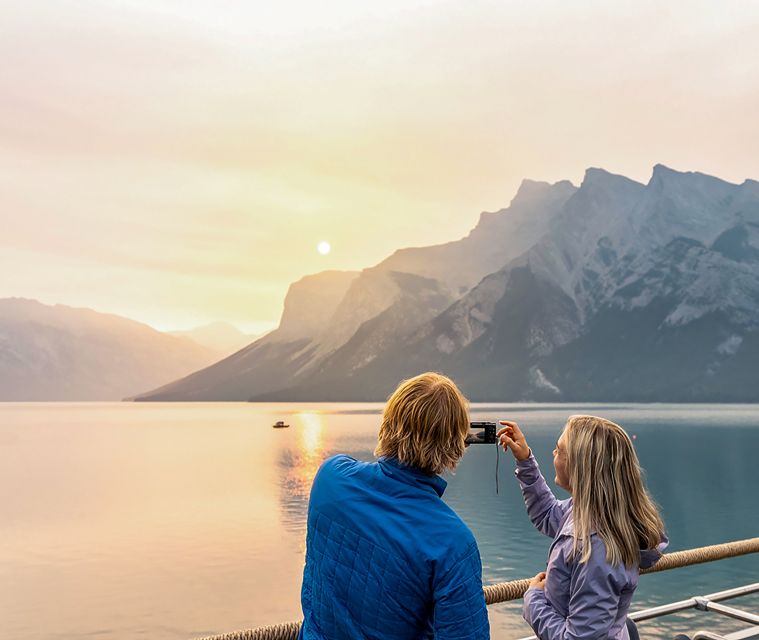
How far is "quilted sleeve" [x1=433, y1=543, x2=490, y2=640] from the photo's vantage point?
2418 millimetres

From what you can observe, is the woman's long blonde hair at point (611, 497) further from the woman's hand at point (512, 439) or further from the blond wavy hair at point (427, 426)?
the blond wavy hair at point (427, 426)

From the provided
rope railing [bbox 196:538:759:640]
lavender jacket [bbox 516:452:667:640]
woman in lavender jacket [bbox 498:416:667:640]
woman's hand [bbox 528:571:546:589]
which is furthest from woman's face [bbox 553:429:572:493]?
rope railing [bbox 196:538:759:640]

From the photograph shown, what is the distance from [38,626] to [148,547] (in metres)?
13.3

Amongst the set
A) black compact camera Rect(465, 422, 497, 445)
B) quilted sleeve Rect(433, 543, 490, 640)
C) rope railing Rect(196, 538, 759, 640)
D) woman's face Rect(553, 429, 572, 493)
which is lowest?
rope railing Rect(196, 538, 759, 640)

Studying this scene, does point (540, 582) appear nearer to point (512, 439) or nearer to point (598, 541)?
point (598, 541)

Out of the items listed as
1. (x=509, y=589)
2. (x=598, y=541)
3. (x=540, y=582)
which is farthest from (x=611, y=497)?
(x=509, y=589)

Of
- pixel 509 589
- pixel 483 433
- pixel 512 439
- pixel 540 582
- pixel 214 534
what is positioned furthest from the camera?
pixel 214 534

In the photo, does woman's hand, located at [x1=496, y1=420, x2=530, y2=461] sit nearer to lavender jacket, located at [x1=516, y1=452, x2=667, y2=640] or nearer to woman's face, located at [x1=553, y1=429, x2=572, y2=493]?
woman's face, located at [x1=553, y1=429, x2=572, y2=493]

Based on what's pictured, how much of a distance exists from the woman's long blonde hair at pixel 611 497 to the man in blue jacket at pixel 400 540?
72cm

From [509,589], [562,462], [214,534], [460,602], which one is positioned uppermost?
[562,462]

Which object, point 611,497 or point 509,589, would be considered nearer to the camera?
point 611,497

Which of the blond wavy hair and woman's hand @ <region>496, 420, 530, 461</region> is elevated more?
the blond wavy hair

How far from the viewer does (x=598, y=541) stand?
307cm

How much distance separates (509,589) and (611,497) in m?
1.54
